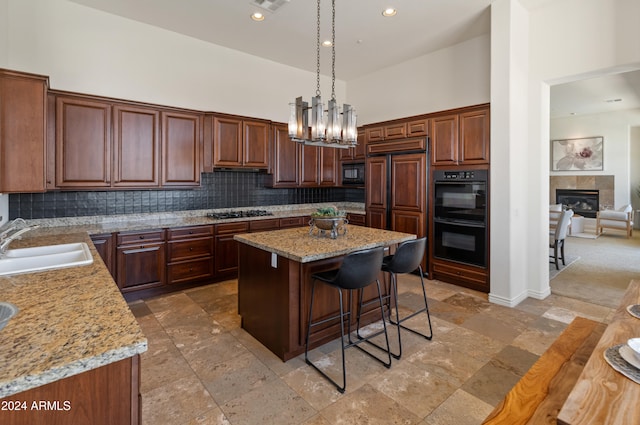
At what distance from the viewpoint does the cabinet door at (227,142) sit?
14.8 feet

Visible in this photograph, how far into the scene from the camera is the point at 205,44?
4641 mm

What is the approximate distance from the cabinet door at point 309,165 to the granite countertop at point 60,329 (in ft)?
13.1

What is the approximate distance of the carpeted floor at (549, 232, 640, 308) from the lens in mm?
4051

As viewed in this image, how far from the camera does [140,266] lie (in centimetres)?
378

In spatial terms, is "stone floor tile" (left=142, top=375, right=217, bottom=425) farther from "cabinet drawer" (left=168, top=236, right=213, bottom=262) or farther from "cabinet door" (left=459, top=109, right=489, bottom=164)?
"cabinet door" (left=459, top=109, right=489, bottom=164)

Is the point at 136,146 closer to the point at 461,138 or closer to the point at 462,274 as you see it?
the point at 461,138

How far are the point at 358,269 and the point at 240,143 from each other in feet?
10.4

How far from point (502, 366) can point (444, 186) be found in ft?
8.14

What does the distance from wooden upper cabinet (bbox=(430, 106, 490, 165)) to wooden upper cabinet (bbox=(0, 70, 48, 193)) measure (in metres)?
4.34

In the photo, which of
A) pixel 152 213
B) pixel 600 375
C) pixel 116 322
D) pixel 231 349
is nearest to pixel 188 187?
pixel 152 213

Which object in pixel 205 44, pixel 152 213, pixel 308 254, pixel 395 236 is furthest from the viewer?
pixel 205 44

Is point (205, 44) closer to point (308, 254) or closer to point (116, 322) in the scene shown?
point (308, 254)

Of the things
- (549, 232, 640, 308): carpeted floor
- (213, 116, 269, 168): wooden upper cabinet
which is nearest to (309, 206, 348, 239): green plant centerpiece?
(213, 116, 269, 168): wooden upper cabinet

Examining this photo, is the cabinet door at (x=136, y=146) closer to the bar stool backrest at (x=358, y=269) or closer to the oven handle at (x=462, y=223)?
the bar stool backrest at (x=358, y=269)
